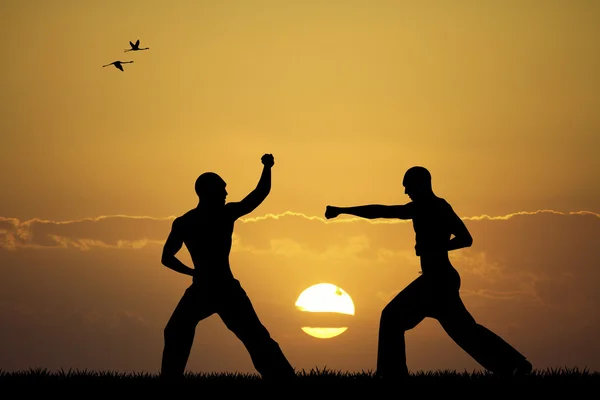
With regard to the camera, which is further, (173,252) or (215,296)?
(173,252)

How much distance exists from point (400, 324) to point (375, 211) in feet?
4.96

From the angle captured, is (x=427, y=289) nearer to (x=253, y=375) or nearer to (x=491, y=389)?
(x=491, y=389)

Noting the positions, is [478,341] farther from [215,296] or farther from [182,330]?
[182,330]

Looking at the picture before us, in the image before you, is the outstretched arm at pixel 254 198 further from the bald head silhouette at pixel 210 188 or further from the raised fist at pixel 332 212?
the raised fist at pixel 332 212

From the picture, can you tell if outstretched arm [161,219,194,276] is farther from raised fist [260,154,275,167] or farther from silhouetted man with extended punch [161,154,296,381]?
raised fist [260,154,275,167]

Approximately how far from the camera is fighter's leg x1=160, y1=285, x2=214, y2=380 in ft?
42.6

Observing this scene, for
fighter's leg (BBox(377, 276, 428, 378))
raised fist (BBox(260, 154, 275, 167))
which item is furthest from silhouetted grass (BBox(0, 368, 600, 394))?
raised fist (BBox(260, 154, 275, 167))

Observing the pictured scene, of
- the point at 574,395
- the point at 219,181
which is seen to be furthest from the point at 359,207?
the point at 574,395

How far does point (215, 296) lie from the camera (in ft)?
42.6

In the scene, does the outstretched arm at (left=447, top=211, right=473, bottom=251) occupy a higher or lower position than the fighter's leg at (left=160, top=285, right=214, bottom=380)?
higher

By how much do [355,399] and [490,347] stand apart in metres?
2.02

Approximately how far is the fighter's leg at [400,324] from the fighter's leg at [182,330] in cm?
231

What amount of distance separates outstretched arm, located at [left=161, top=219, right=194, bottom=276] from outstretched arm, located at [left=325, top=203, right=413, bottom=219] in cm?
196

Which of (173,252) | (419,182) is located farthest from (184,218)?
(419,182)
